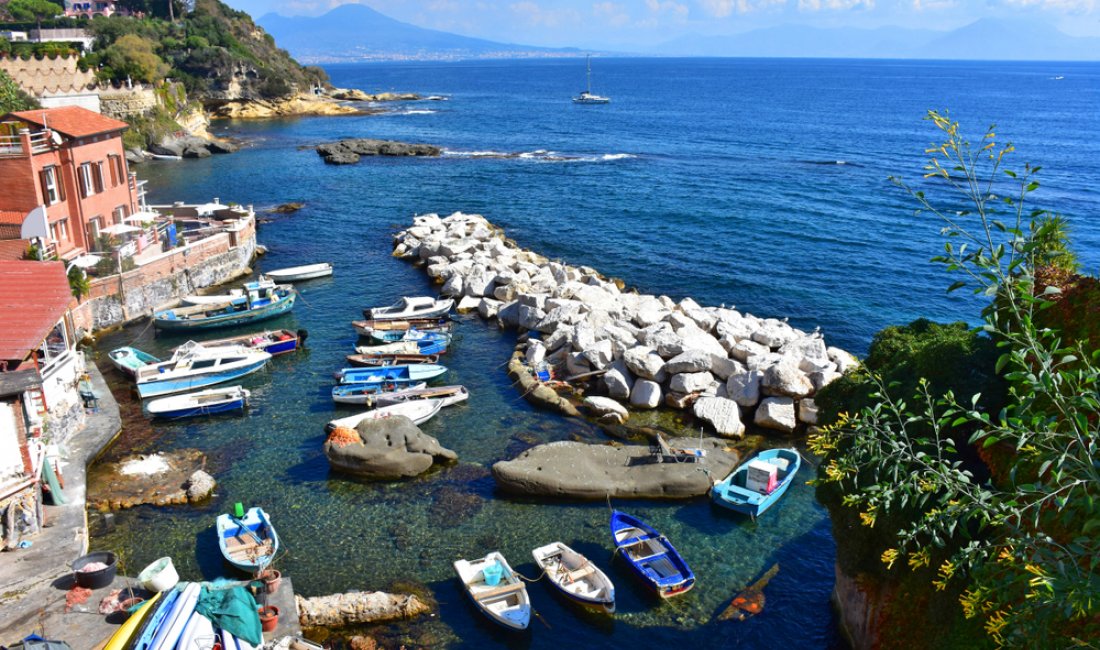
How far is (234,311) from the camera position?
42188mm

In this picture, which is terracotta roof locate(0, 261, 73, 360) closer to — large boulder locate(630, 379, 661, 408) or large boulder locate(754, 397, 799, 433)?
large boulder locate(630, 379, 661, 408)

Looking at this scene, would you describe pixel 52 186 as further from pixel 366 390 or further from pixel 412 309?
pixel 366 390

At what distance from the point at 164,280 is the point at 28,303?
19501mm

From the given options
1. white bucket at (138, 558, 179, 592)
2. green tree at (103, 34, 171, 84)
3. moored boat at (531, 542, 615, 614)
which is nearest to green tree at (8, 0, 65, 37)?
green tree at (103, 34, 171, 84)

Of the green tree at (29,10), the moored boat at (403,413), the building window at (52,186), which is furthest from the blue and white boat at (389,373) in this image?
the green tree at (29,10)

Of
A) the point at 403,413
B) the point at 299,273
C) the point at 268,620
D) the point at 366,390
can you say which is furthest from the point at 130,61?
the point at 268,620

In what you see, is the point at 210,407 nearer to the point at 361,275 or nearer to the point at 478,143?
the point at 361,275

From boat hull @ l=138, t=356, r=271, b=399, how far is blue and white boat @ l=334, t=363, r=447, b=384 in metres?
4.48

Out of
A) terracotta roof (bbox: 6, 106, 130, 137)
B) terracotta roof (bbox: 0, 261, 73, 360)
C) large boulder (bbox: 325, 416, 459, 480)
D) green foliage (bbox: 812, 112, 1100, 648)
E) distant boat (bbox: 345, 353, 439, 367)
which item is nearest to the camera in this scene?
green foliage (bbox: 812, 112, 1100, 648)

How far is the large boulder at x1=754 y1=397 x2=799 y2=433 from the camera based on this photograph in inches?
1217

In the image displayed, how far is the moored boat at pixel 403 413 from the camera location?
30.3 m

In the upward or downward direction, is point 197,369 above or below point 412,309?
below

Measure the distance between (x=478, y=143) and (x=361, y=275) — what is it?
212 feet

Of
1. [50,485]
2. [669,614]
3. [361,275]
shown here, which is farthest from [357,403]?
[361,275]
